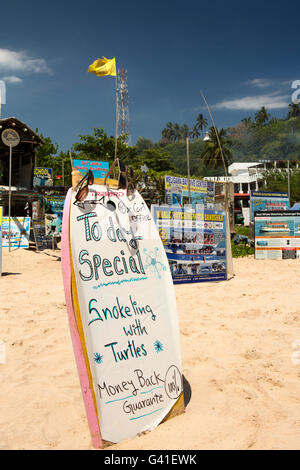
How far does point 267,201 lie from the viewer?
17.4 m

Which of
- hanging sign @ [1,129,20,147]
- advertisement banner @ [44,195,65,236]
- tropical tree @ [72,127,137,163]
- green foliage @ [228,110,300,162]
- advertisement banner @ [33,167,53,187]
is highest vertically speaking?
green foliage @ [228,110,300,162]

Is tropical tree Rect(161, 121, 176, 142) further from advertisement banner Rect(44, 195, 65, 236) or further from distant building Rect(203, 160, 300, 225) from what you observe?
advertisement banner Rect(44, 195, 65, 236)

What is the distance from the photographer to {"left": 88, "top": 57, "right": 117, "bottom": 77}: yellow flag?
3.64m

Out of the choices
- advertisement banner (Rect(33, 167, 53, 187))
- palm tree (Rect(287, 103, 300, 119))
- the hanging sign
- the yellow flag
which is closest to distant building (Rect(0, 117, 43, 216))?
the hanging sign

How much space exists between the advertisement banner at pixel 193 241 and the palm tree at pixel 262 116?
12240cm

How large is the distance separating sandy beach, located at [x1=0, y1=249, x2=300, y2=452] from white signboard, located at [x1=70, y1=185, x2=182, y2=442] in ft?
0.67

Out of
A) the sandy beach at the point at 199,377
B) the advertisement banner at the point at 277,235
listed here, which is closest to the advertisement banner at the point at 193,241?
the sandy beach at the point at 199,377

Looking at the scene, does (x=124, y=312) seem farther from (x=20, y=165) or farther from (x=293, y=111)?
(x=293, y=111)

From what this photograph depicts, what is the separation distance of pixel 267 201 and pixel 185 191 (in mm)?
8596

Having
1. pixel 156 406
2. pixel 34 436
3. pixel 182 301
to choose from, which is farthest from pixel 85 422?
pixel 182 301

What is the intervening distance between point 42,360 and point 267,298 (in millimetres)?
3941

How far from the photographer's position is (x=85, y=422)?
2.42 m

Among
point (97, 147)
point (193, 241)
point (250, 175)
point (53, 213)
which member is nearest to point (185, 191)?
point (193, 241)

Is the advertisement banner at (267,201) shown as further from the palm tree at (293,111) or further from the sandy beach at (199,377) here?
the palm tree at (293,111)
